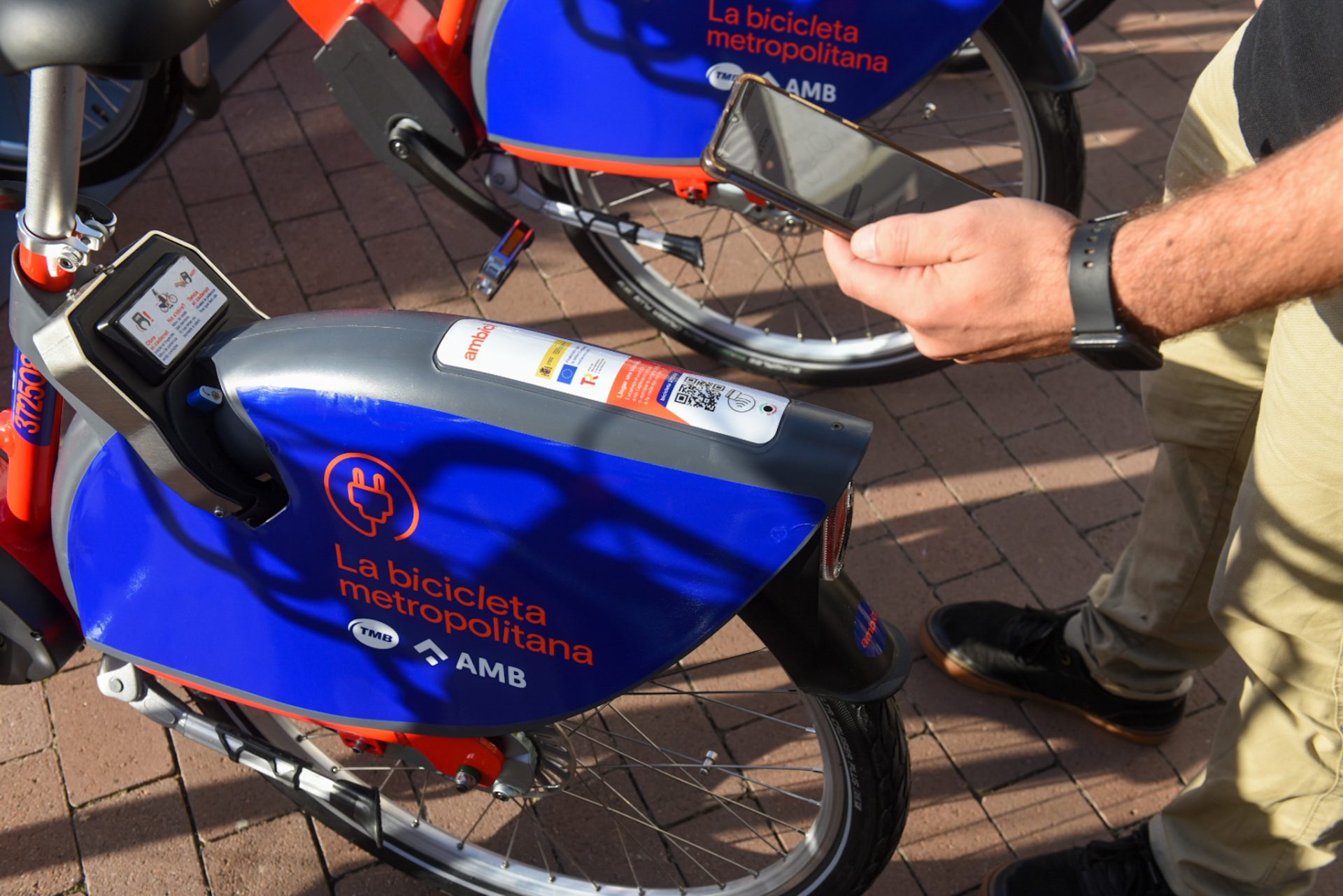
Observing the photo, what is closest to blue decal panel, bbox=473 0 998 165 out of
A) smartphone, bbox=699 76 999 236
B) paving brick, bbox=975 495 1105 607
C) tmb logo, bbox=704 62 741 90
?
tmb logo, bbox=704 62 741 90

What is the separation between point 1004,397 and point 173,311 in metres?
2.41

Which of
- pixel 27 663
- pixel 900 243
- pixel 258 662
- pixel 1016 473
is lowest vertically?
pixel 1016 473

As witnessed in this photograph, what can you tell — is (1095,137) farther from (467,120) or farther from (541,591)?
(541,591)

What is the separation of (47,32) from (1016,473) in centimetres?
249

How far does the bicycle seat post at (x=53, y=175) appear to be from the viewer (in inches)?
44.9

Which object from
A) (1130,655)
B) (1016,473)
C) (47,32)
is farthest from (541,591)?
(1016,473)

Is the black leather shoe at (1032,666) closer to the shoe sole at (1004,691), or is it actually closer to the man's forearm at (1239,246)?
the shoe sole at (1004,691)

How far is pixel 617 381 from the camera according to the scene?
1264mm

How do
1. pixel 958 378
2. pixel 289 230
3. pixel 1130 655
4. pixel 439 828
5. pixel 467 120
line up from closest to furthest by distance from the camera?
pixel 439 828 < pixel 1130 655 < pixel 467 120 < pixel 958 378 < pixel 289 230

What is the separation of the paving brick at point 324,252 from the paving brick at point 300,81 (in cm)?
60

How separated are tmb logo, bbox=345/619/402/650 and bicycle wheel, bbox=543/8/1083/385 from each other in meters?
1.66

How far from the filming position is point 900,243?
1.31m

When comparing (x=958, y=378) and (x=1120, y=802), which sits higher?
(x=958, y=378)

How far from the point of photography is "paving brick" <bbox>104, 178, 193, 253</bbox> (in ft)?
11.0
